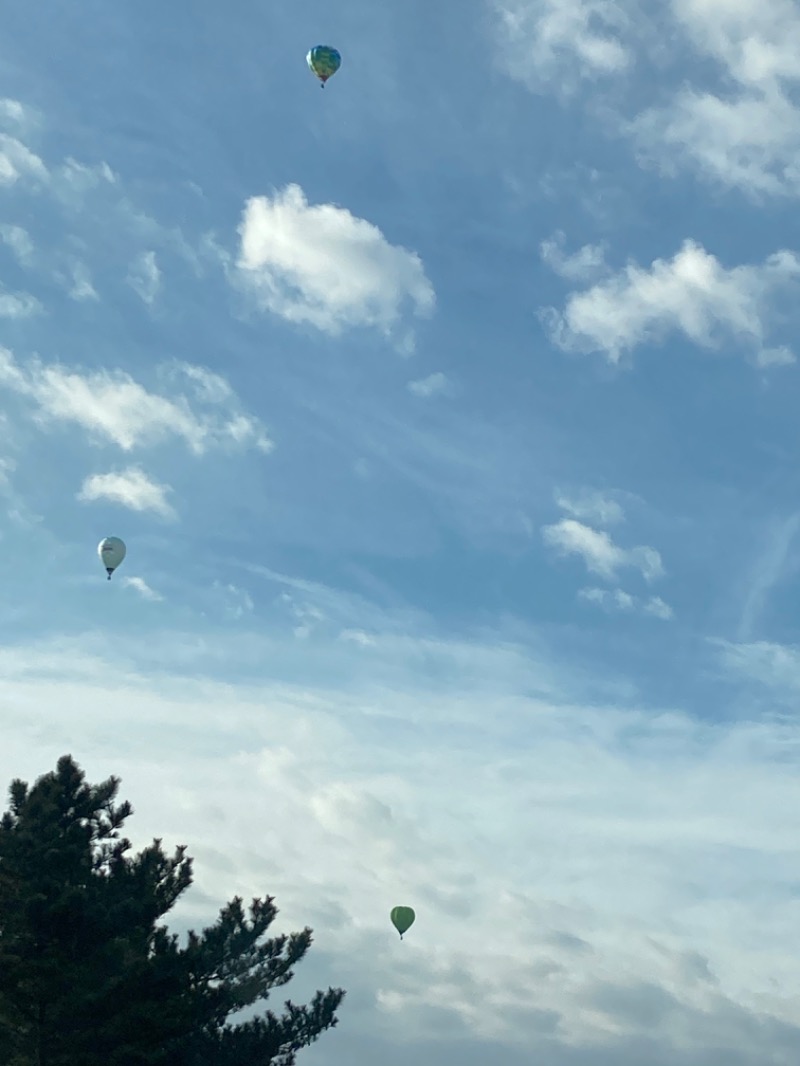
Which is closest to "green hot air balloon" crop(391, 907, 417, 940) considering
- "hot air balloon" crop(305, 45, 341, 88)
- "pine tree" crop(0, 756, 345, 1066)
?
"pine tree" crop(0, 756, 345, 1066)

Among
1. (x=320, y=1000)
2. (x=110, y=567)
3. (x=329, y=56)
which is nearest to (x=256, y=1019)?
(x=320, y=1000)

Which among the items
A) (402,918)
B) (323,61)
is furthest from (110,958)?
(323,61)

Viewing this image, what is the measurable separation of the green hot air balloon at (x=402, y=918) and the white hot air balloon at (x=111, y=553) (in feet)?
68.9

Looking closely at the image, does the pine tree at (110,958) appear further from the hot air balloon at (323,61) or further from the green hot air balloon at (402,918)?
the hot air balloon at (323,61)

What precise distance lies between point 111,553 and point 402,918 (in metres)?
22.0

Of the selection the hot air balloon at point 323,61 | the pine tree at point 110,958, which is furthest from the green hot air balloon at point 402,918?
the hot air balloon at point 323,61

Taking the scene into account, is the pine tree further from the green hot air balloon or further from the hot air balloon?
the hot air balloon

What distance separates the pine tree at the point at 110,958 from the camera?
43562mm

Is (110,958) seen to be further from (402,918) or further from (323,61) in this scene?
(323,61)

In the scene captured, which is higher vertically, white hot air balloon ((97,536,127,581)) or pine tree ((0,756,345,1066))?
white hot air balloon ((97,536,127,581))

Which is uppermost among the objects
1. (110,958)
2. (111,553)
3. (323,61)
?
(323,61)

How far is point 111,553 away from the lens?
210ft

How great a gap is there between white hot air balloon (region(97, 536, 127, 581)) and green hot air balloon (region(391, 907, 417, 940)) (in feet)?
68.9

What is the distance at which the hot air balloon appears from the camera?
209 feet
